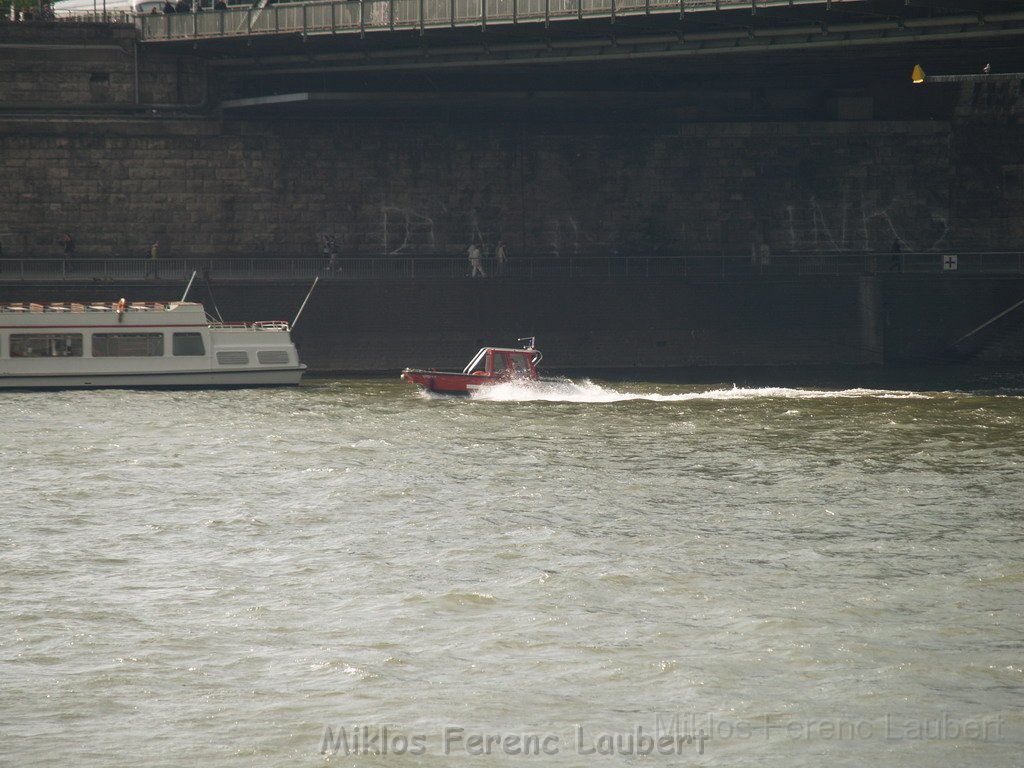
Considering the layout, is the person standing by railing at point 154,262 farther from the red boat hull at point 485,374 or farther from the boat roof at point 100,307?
the red boat hull at point 485,374

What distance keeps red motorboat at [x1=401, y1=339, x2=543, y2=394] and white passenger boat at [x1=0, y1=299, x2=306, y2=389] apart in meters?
4.45

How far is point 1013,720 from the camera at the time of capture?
1594cm

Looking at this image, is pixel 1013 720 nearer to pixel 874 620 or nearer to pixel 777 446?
pixel 874 620

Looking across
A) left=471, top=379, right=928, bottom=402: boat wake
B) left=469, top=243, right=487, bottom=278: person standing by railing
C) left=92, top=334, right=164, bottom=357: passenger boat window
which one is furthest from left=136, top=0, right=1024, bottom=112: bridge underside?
left=92, top=334, right=164, bottom=357: passenger boat window

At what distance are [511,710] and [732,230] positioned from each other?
39.1 m

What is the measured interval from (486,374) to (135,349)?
937cm

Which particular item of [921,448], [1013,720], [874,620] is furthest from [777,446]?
[1013,720]

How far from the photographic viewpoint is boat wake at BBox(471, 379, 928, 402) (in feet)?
134

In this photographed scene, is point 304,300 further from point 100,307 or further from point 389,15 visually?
point 389,15

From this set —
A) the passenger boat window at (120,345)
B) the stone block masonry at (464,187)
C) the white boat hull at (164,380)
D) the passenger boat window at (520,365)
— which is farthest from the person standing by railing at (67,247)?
the passenger boat window at (520,365)

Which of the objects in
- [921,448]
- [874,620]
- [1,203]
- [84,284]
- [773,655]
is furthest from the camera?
[1,203]

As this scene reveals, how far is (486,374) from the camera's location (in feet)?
133

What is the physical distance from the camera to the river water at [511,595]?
1574 centimetres

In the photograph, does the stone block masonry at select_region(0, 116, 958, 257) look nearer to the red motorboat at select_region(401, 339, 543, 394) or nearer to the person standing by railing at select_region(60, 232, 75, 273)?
the person standing by railing at select_region(60, 232, 75, 273)
